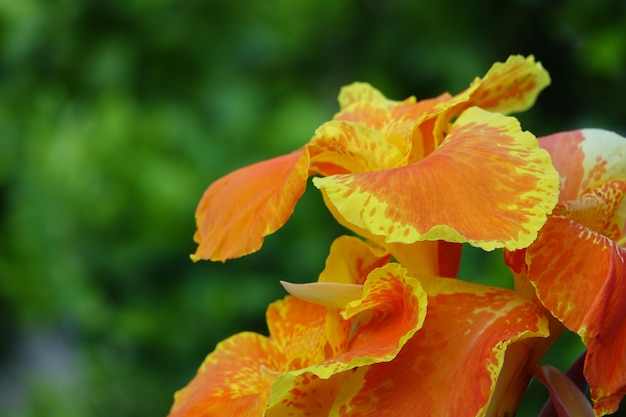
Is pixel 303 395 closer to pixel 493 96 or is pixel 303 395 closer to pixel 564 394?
pixel 564 394

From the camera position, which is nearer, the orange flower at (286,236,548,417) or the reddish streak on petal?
the orange flower at (286,236,548,417)

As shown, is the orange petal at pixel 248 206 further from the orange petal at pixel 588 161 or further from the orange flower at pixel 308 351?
the orange petal at pixel 588 161

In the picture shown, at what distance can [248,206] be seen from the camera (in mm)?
684

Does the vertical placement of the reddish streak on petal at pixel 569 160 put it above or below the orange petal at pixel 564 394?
above

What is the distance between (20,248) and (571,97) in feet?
4.45

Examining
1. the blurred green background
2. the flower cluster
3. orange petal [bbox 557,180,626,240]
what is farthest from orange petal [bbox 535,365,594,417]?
the blurred green background

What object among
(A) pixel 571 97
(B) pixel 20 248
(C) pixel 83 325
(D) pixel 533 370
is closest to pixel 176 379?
(C) pixel 83 325

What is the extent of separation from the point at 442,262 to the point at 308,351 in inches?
4.7

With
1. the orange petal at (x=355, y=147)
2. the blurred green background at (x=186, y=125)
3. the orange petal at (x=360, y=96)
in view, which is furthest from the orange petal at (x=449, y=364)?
the blurred green background at (x=186, y=125)

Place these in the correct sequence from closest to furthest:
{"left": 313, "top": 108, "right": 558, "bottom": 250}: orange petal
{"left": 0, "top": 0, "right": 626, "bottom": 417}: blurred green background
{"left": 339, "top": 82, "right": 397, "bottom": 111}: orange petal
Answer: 1. {"left": 313, "top": 108, "right": 558, "bottom": 250}: orange petal
2. {"left": 339, "top": 82, "right": 397, "bottom": 111}: orange petal
3. {"left": 0, "top": 0, "right": 626, "bottom": 417}: blurred green background

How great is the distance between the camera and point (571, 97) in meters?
1.84

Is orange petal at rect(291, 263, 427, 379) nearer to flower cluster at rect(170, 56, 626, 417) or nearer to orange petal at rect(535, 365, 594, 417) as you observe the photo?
flower cluster at rect(170, 56, 626, 417)

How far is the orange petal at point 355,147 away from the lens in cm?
65

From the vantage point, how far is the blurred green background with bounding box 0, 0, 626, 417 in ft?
5.75
